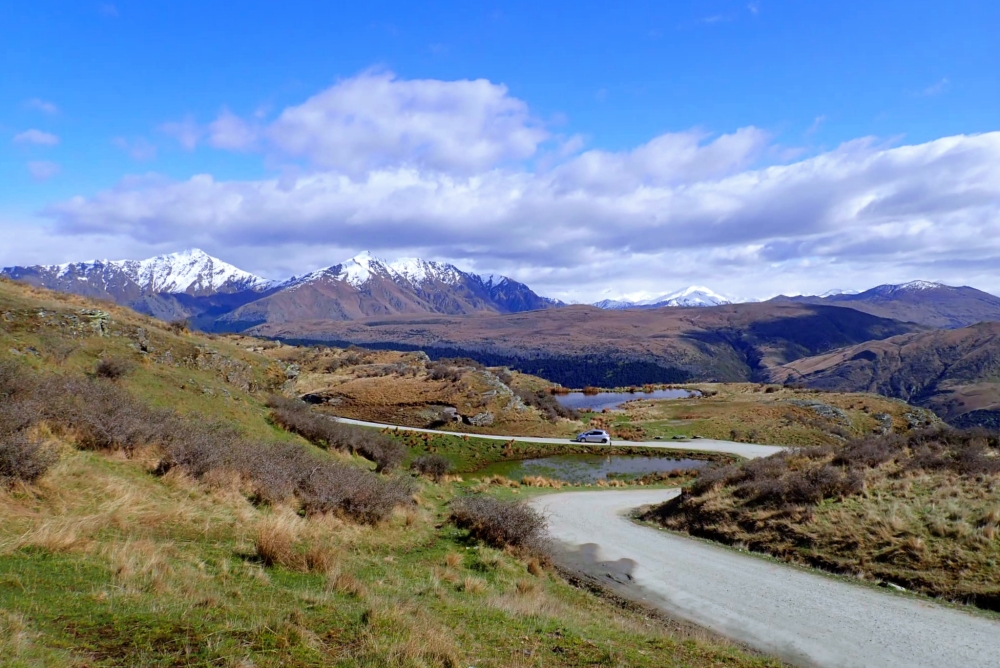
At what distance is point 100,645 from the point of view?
4891 millimetres

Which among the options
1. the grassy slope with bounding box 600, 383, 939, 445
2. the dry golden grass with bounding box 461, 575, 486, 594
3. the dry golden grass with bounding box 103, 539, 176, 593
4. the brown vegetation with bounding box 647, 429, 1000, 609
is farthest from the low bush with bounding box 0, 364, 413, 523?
the grassy slope with bounding box 600, 383, 939, 445

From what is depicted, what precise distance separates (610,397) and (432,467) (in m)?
58.7

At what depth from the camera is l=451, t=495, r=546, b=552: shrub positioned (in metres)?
14.3

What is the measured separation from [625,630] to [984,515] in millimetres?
10553

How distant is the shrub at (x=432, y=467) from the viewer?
27.0 m

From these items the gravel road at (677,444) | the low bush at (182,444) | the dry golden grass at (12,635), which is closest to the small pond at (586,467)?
the gravel road at (677,444)

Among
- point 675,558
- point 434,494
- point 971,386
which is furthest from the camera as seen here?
point 971,386

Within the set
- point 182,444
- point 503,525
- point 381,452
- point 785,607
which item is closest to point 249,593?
point 182,444

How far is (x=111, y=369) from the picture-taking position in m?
19.8

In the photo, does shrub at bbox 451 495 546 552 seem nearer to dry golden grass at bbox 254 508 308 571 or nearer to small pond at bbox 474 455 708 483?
dry golden grass at bbox 254 508 308 571

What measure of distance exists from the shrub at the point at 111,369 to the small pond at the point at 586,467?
1978 cm

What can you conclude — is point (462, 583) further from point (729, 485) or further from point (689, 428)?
point (689, 428)

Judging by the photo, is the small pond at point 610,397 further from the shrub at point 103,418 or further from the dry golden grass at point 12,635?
the dry golden grass at point 12,635

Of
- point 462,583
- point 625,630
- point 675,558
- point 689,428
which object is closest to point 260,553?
point 462,583
